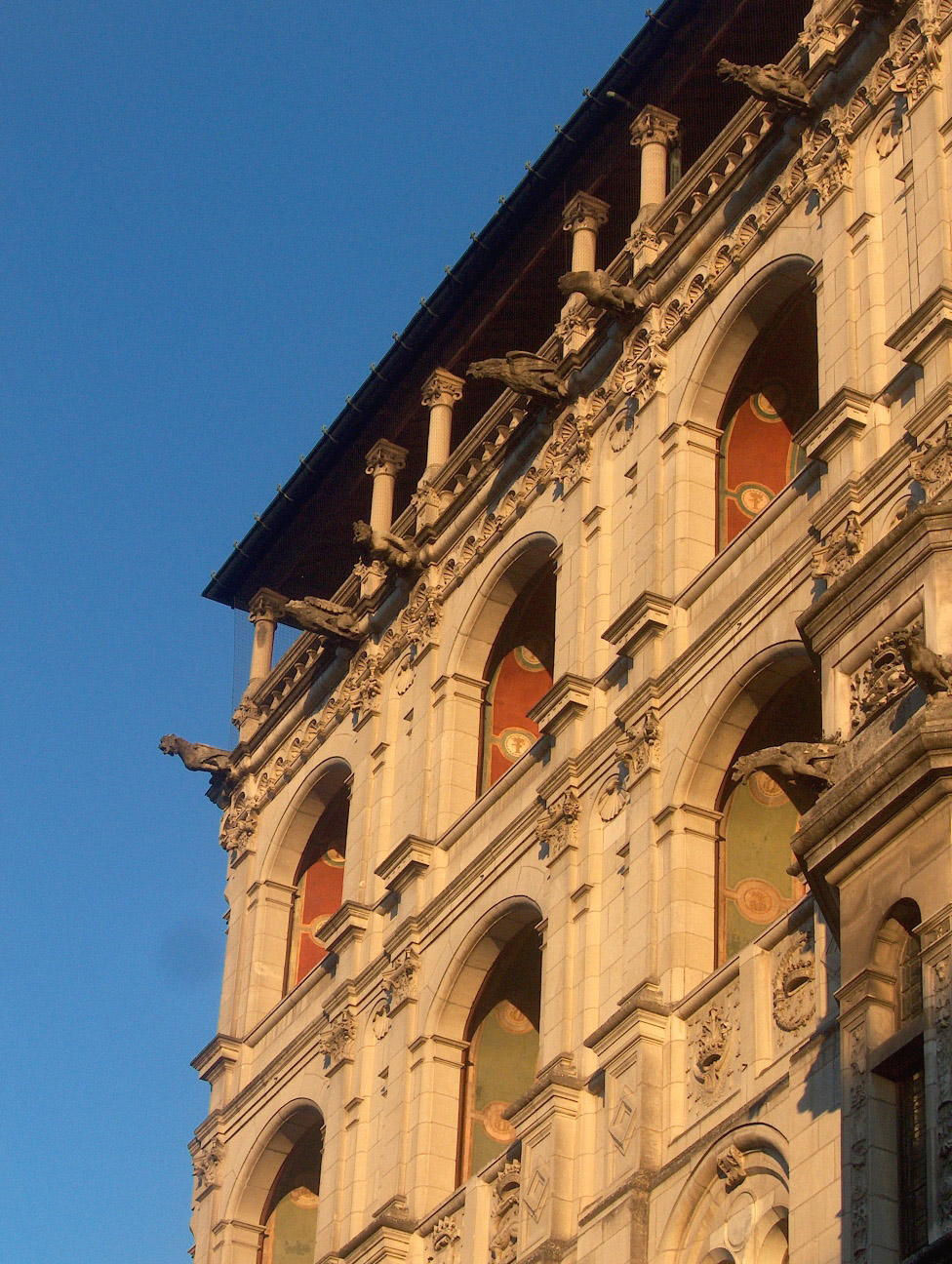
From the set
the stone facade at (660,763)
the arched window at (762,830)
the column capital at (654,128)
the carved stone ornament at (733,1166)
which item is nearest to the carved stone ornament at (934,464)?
the stone facade at (660,763)

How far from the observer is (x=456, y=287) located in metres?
42.6

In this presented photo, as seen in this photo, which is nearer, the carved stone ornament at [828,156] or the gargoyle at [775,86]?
the carved stone ornament at [828,156]

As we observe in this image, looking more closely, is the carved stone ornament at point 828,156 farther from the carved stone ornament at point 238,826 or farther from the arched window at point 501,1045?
the carved stone ornament at point 238,826

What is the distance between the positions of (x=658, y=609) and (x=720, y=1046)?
20.2 feet

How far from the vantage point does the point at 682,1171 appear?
27.3 metres

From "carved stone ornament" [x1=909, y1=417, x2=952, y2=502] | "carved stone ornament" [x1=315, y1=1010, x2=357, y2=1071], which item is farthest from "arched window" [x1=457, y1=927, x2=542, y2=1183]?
"carved stone ornament" [x1=909, y1=417, x2=952, y2=502]

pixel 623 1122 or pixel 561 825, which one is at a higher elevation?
pixel 561 825

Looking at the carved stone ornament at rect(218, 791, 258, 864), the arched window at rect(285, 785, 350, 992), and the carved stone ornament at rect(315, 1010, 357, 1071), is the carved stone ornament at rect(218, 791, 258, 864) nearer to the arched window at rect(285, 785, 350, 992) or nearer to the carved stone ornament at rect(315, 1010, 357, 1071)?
the arched window at rect(285, 785, 350, 992)

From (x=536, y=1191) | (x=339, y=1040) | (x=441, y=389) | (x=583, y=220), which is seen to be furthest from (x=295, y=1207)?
(x=583, y=220)

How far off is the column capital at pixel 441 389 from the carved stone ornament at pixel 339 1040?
34.3 ft

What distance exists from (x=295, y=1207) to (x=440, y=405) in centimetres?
1241

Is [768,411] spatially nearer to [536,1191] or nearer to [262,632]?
[536,1191]

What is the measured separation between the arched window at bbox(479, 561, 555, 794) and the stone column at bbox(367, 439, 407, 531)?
5.76 m

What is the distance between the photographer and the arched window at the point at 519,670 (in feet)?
124
